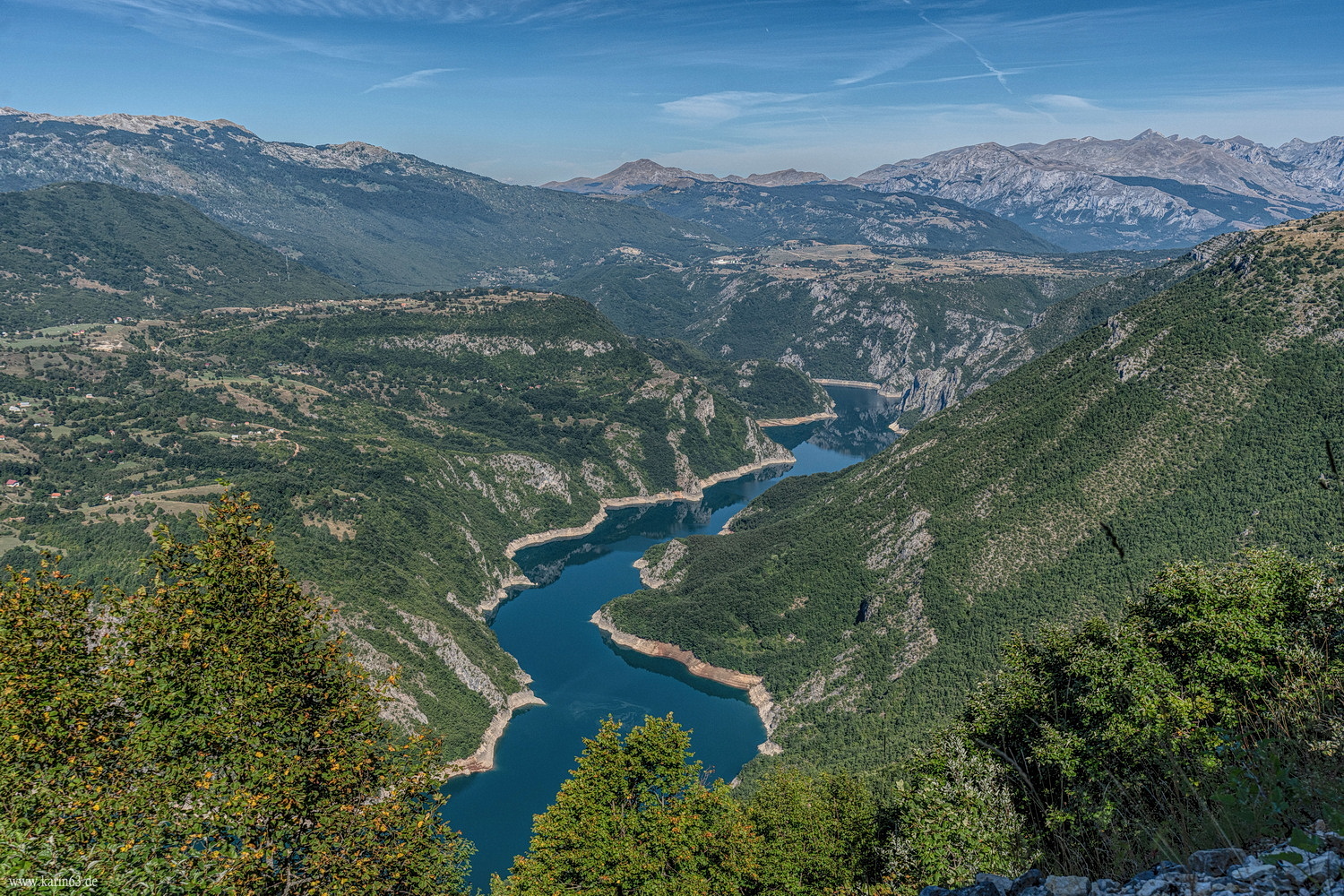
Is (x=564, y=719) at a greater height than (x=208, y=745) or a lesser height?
lesser

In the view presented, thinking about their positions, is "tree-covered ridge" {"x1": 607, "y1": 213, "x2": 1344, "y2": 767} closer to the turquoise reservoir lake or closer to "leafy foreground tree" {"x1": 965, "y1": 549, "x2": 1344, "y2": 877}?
the turquoise reservoir lake

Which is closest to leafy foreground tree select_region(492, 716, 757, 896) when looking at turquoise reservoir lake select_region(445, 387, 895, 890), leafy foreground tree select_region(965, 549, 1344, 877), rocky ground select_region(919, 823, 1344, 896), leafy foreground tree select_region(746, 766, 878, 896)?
leafy foreground tree select_region(746, 766, 878, 896)

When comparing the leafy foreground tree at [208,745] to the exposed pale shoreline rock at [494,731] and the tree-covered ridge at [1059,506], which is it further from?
the exposed pale shoreline rock at [494,731]

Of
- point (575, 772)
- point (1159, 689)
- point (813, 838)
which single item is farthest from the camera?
point (575, 772)

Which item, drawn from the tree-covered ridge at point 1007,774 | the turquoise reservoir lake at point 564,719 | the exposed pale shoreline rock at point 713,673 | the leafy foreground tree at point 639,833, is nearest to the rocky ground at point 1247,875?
the tree-covered ridge at point 1007,774

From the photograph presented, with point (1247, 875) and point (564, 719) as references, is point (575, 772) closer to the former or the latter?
point (1247, 875)

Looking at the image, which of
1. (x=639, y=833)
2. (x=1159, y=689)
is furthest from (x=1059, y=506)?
(x=639, y=833)
